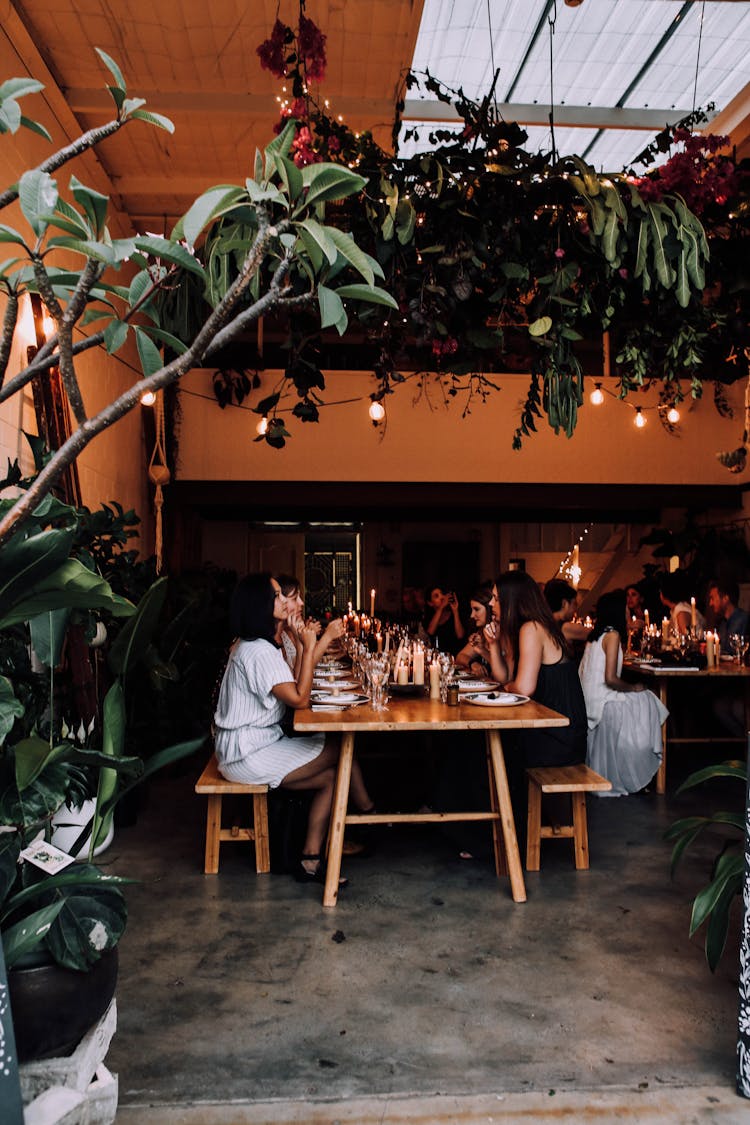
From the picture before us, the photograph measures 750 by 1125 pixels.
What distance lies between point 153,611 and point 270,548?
37.9 ft

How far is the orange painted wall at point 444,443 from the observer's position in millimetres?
8422

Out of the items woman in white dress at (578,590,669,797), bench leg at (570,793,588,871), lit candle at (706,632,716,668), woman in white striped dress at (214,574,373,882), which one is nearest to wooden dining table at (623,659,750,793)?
lit candle at (706,632,716,668)

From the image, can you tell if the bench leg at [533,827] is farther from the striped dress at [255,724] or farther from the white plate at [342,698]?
the striped dress at [255,724]

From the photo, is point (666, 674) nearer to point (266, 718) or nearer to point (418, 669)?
point (418, 669)

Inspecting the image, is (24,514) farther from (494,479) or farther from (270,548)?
(270,548)

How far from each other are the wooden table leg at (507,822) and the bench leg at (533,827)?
23 cm

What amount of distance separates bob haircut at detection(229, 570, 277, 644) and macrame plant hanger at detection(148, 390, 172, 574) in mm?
3716

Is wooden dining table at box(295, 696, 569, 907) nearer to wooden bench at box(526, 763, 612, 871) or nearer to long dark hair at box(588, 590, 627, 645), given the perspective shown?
wooden bench at box(526, 763, 612, 871)

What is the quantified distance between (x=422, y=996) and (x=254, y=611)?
1.88 meters

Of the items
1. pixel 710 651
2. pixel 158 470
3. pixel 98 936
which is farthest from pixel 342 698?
pixel 158 470

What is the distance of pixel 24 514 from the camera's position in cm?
126

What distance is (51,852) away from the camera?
6.41 ft

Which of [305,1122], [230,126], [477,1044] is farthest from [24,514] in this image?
[230,126]

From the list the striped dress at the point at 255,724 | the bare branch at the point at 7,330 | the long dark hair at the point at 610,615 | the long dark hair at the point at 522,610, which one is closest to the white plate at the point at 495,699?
the long dark hair at the point at 522,610
